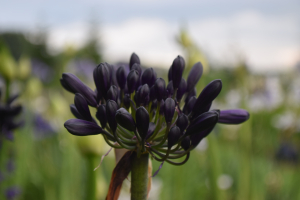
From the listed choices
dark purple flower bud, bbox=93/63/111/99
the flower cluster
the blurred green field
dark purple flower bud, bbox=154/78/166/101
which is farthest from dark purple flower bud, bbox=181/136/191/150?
the blurred green field

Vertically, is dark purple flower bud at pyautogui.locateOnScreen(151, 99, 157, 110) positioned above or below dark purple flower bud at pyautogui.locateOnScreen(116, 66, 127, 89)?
below

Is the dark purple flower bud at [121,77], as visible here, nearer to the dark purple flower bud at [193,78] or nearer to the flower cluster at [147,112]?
the flower cluster at [147,112]

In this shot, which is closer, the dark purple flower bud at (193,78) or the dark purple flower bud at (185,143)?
the dark purple flower bud at (185,143)

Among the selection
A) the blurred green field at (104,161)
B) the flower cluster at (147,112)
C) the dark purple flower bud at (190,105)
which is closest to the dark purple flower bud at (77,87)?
the flower cluster at (147,112)

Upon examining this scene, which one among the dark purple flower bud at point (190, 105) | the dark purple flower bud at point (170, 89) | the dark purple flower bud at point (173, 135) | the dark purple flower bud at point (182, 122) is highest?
the dark purple flower bud at point (170, 89)

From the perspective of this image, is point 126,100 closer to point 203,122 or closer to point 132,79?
point 132,79

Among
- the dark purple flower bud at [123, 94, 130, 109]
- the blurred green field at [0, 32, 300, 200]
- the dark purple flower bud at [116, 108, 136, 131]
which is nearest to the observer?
the dark purple flower bud at [116, 108, 136, 131]

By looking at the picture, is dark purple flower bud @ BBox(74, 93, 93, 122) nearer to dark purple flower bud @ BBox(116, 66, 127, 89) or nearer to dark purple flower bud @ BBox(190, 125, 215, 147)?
dark purple flower bud @ BBox(116, 66, 127, 89)

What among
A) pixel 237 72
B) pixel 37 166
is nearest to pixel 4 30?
pixel 37 166

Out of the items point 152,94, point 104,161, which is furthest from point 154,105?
point 104,161
